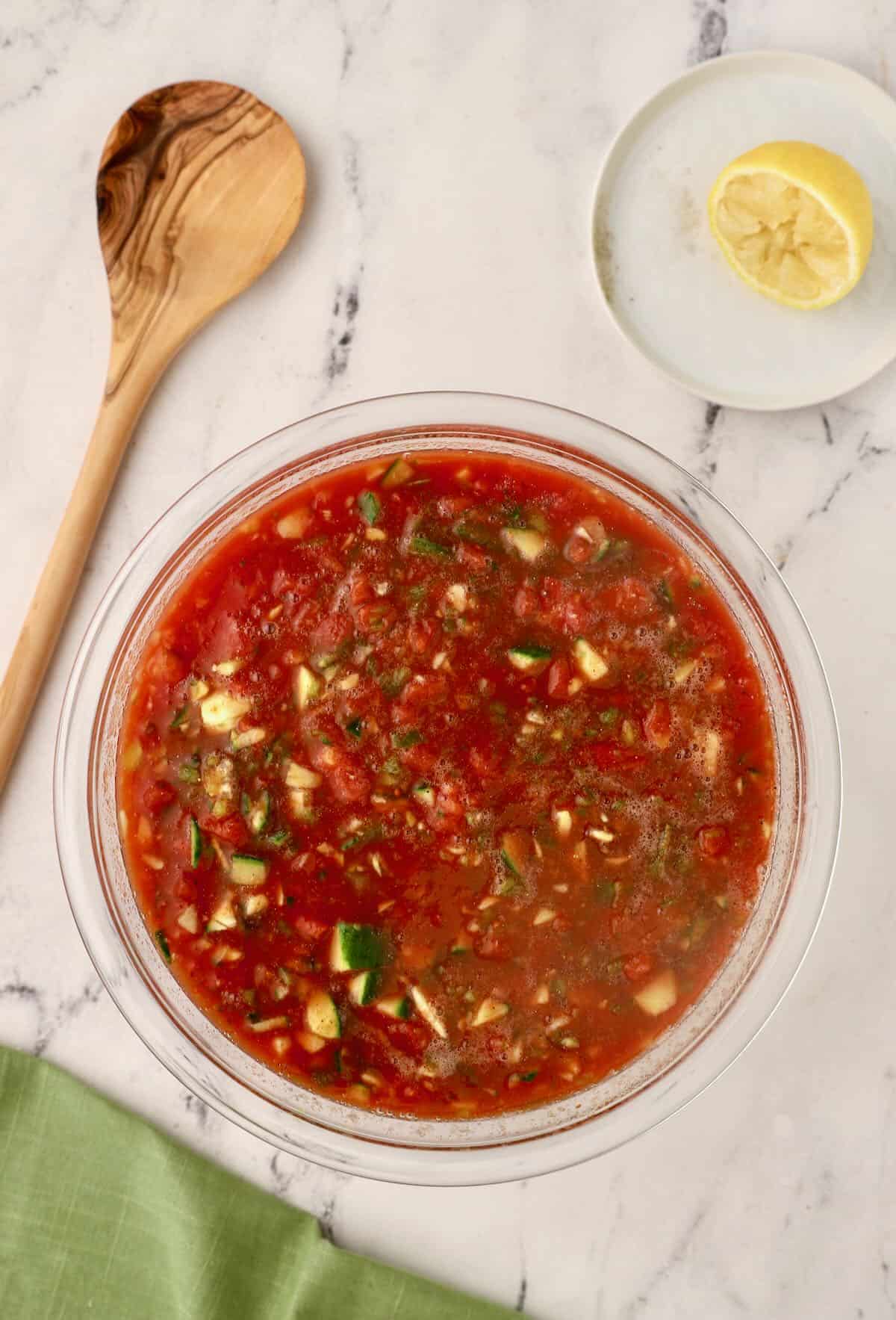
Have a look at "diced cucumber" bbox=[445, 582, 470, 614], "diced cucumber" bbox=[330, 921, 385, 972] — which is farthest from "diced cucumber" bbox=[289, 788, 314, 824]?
"diced cucumber" bbox=[445, 582, 470, 614]

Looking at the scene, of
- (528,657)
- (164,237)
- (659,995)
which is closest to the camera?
(528,657)

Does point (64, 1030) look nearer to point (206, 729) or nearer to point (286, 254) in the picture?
point (206, 729)

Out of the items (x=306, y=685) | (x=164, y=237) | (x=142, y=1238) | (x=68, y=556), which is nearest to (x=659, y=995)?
(x=306, y=685)

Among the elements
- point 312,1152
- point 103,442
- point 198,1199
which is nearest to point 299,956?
point 312,1152

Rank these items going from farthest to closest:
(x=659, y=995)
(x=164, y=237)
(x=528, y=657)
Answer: (x=164, y=237), (x=659, y=995), (x=528, y=657)

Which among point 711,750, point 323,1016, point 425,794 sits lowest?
point 323,1016

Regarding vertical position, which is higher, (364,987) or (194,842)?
(194,842)

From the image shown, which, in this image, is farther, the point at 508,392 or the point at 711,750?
the point at 508,392

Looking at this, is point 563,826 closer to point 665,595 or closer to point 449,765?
point 449,765

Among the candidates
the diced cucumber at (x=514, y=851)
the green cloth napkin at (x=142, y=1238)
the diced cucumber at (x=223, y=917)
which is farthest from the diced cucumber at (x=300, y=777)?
the green cloth napkin at (x=142, y=1238)
